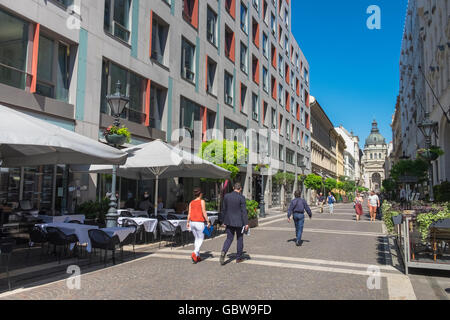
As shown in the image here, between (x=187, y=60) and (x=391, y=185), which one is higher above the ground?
(x=187, y=60)

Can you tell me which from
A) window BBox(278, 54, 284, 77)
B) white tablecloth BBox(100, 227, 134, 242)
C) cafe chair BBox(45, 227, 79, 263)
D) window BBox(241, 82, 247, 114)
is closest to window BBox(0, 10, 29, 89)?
cafe chair BBox(45, 227, 79, 263)

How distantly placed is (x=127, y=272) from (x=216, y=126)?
1784 cm

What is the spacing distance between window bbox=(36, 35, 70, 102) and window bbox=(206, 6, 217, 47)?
12.4 metres

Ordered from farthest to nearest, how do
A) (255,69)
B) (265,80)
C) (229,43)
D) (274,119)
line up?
(274,119) < (265,80) < (255,69) < (229,43)

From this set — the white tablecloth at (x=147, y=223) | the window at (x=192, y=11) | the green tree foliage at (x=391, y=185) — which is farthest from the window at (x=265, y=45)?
the white tablecloth at (x=147, y=223)

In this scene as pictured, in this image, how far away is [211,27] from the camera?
80.5 feet

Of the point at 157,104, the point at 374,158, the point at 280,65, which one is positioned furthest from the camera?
the point at 374,158

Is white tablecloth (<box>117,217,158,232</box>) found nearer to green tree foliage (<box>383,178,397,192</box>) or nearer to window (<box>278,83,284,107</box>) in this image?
green tree foliage (<box>383,178,397,192</box>)

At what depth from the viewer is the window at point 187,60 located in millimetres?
20641

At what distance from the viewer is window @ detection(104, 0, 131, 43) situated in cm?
1526

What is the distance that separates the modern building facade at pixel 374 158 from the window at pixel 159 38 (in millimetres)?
166662

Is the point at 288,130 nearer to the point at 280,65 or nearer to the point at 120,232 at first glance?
the point at 280,65

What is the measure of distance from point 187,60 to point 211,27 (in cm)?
477

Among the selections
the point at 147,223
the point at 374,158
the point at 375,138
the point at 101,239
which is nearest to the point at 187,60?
A: the point at 147,223
